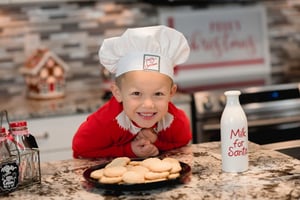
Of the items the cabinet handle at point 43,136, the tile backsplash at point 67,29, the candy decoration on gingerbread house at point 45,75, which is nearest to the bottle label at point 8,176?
the cabinet handle at point 43,136

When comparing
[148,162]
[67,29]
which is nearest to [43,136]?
[67,29]

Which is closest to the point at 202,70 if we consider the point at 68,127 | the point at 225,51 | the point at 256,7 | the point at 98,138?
the point at 225,51

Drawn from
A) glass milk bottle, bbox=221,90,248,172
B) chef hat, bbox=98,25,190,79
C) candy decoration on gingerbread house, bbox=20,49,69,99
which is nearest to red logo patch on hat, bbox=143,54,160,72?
chef hat, bbox=98,25,190,79

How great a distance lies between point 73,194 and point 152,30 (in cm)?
53

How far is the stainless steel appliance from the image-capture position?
3.20 meters

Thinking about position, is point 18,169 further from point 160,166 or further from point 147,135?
point 147,135

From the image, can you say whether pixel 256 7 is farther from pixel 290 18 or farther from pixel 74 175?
pixel 74 175

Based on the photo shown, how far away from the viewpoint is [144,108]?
5.61 feet

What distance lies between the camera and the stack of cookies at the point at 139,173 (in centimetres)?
150

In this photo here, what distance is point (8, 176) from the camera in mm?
1542

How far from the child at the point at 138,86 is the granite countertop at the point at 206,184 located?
16 cm

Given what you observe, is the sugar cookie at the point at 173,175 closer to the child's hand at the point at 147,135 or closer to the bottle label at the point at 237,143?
the bottle label at the point at 237,143

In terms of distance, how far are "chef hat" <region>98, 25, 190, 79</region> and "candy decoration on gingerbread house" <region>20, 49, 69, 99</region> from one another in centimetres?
170

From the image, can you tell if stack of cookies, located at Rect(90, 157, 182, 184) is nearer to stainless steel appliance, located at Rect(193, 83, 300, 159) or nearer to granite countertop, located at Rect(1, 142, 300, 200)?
granite countertop, located at Rect(1, 142, 300, 200)
